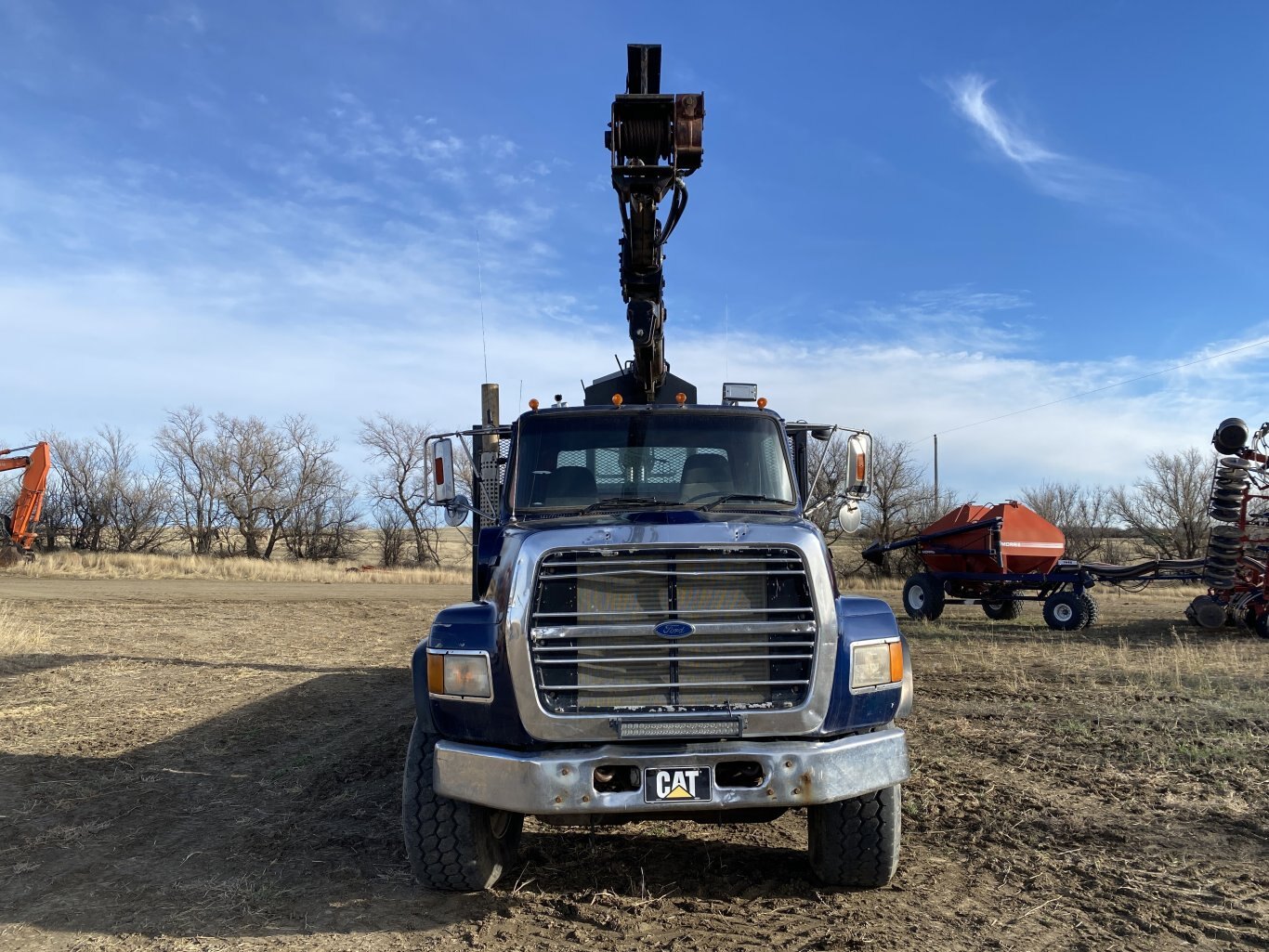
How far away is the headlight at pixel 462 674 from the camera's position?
4.02m

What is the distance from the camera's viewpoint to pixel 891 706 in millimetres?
4184

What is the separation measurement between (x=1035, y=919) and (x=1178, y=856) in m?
1.22

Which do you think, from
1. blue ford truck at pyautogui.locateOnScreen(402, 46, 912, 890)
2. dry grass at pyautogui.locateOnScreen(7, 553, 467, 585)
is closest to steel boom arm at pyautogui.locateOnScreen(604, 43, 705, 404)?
blue ford truck at pyautogui.locateOnScreen(402, 46, 912, 890)

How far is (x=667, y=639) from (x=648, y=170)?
3.85 metres

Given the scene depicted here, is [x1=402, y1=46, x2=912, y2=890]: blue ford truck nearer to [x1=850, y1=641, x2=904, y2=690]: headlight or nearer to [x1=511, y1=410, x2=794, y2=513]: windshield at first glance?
[x1=850, y1=641, x2=904, y2=690]: headlight

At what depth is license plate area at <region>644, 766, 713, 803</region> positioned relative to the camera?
3.80m

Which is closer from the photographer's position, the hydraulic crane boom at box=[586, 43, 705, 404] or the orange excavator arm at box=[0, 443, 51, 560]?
the hydraulic crane boom at box=[586, 43, 705, 404]

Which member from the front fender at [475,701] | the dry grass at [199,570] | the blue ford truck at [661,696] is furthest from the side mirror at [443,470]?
the dry grass at [199,570]

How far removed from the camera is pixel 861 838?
425 cm

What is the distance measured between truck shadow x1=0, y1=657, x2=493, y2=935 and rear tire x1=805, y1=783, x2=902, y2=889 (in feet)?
5.30

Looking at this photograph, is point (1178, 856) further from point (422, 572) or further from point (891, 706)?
point (422, 572)

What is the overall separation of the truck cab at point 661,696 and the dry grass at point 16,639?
31.0 feet

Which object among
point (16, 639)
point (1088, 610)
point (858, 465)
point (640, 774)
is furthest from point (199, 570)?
point (640, 774)

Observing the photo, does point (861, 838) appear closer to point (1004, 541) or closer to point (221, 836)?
point (221, 836)
